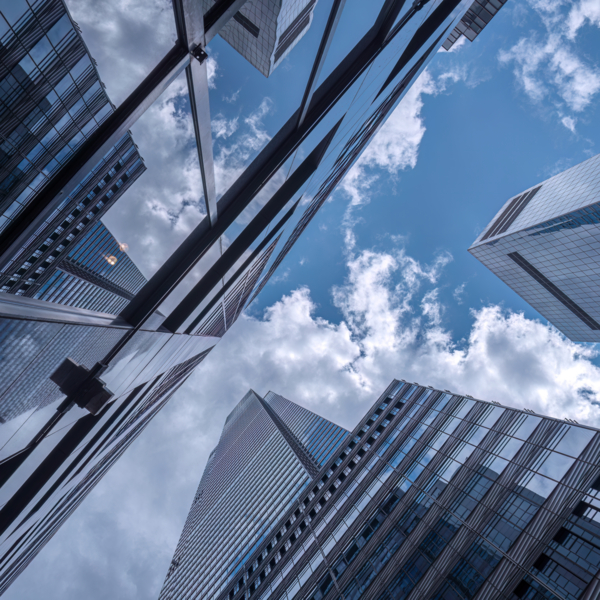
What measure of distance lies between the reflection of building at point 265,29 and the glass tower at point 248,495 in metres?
81.1

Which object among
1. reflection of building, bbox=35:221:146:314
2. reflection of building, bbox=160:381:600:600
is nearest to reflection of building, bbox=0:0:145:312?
reflection of building, bbox=160:381:600:600

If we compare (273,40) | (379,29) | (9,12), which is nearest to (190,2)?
(273,40)

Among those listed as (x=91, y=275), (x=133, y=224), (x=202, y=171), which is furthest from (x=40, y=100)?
(x=91, y=275)

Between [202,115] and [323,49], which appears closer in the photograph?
[202,115]

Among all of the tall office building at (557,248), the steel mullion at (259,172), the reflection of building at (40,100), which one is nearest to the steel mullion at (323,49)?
the steel mullion at (259,172)

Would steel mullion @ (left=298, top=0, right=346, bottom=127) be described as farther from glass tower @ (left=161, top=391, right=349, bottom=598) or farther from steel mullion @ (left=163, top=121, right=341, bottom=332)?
glass tower @ (left=161, top=391, right=349, bottom=598)

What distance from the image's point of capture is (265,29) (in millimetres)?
4141

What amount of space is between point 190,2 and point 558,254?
3139 inches

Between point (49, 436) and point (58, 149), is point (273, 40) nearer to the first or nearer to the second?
point (49, 436)

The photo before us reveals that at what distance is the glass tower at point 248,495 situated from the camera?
77812 millimetres

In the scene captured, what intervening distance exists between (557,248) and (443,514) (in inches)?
2273

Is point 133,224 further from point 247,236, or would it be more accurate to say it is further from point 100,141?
point 247,236

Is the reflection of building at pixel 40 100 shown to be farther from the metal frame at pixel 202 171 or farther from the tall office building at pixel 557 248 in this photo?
the tall office building at pixel 557 248

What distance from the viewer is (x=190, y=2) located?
10.0 ft
